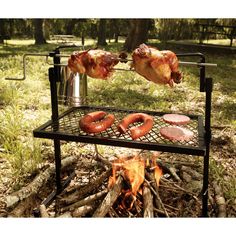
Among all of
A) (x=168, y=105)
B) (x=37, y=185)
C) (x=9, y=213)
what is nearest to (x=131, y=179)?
(x=37, y=185)

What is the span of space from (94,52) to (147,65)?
0.52 m

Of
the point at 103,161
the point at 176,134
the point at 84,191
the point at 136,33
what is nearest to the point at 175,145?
the point at 176,134

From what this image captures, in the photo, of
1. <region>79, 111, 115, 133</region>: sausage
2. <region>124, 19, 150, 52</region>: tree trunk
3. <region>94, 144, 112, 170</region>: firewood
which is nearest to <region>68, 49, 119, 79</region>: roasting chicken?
<region>79, 111, 115, 133</region>: sausage

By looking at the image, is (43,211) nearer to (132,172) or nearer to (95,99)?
(132,172)

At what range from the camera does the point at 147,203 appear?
3.18 meters

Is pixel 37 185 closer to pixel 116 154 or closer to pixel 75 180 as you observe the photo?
pixel 75 180

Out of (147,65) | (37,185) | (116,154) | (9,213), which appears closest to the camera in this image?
(147,65)

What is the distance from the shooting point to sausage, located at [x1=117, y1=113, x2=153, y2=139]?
275 cm

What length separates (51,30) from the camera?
26.5 m

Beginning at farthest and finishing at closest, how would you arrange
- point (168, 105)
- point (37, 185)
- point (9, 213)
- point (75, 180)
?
1. point (168, 105)
2. point (75, 180)
3. point (37, 185)
4. point (9, 213)

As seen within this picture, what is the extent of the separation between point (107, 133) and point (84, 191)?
848 millimetres

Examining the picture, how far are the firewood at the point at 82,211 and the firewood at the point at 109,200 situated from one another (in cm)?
13

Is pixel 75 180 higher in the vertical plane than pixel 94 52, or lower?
lower

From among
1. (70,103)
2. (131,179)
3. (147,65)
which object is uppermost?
(147,65)
